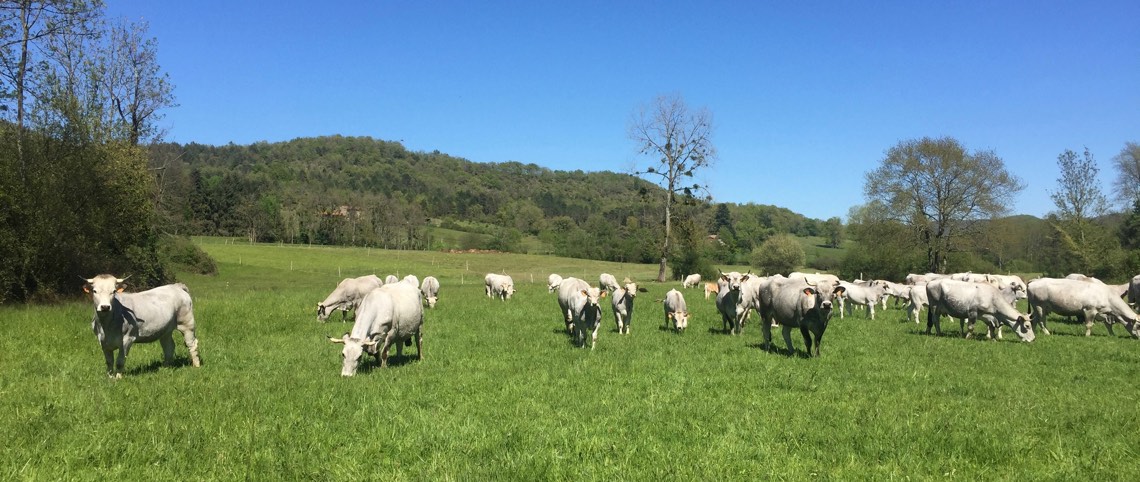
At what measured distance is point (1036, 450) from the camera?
23.5ft

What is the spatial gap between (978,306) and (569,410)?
1508 cm

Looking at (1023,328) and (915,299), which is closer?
(1023,328)

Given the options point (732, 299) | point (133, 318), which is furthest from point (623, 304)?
point (133, 318)

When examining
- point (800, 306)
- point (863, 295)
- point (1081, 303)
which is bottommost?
point (863, 295)

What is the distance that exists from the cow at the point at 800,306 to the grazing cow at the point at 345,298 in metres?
13.6

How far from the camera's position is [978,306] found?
704 inches

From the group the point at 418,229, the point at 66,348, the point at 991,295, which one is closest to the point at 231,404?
the point at 66,348

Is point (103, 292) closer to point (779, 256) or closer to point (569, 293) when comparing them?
point (569, 293)

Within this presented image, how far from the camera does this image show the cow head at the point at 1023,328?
17.4 m

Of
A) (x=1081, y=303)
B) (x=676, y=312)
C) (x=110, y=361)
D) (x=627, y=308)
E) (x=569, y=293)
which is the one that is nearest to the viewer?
(x=110, y=361)

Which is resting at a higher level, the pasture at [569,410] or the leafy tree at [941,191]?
the leafy tree at [941,191]

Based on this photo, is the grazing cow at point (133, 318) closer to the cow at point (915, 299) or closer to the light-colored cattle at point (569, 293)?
the light-colored cattle at point (569, 293)

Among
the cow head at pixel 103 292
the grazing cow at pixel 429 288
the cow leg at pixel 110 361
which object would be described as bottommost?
the cow leg at pixel 110 361

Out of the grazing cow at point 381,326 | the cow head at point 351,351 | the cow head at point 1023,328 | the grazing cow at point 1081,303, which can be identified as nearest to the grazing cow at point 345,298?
the grazing cow at point 381,326
